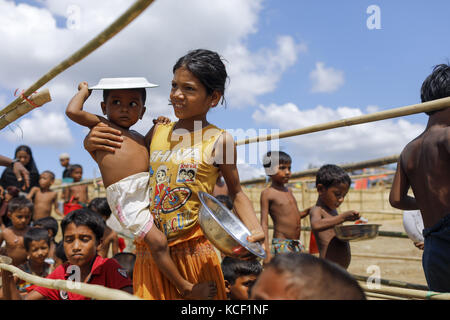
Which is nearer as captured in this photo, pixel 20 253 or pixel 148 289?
pixel 148 289

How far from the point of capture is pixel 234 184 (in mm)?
1652

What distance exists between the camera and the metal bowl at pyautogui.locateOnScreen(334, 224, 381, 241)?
8.82 feet

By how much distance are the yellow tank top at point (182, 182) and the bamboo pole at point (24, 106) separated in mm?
566

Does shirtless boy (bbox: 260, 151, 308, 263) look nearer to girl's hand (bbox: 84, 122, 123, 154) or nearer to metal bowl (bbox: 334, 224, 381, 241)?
metal bowl (bbox: 334, 224, 381, 241)

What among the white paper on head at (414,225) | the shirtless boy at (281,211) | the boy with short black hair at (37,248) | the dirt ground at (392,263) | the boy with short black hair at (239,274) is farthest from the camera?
the dirt ground at (392,263)

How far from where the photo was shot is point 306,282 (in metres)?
0.91

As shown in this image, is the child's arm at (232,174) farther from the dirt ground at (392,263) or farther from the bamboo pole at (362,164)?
the dirt ground at (392,263)

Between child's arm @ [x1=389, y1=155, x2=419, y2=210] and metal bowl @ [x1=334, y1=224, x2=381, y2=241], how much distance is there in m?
0.57

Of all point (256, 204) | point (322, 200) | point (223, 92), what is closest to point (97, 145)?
point (223, 92)

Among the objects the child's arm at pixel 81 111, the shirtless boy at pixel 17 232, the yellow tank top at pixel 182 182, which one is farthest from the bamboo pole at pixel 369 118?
the shirtless boy at pixel 17 232

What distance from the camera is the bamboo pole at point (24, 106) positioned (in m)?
1.76
